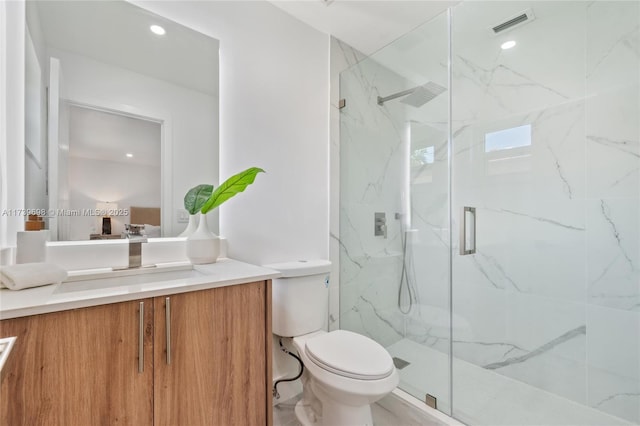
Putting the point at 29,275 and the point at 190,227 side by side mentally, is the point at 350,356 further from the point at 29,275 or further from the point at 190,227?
the point at 29,275

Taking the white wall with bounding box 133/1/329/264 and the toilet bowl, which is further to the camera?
the white wall with bounding box 133/1/329/264

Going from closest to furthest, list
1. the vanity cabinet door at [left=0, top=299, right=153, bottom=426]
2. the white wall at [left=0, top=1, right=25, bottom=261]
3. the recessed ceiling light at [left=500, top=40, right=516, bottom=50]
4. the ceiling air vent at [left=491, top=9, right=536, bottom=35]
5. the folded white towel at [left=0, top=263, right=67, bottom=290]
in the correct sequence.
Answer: the vanity cabinet door at [left=0, top=299, right=153, bottom=426], the folded white towel at [left=0, top=263, right=67, bottom=290], the white wall at [left=0, top=1, right=25, bottom=261], the ceiling air vent at [left=491, top=9, right=536, bottom=35], the recessed ceiling light at [left=500, top=40, right=516, bottom=50]

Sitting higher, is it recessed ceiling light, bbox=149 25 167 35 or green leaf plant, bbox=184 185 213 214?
recessed ceiling light, bbox=149 25 167 35

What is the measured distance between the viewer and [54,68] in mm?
1133

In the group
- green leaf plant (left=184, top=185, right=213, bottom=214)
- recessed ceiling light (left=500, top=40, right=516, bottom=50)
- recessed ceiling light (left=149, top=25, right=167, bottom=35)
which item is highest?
recessed ceiling light (left=500, top=40, right=516, bottom=50)

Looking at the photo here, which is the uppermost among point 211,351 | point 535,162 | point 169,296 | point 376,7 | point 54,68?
point 376,7

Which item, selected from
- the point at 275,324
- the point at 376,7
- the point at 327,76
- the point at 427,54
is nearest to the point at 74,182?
the point at 275,324

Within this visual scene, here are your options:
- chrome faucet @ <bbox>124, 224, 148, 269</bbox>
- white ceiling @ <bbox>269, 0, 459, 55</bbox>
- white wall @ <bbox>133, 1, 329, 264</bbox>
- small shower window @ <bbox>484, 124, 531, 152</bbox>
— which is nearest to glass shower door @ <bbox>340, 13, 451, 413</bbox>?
white ceiling @ <bbox>269, 0, 459, 55</bbox>

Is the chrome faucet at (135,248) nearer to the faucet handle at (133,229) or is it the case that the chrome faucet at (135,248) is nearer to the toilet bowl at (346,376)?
the faucet handle at (133,229)

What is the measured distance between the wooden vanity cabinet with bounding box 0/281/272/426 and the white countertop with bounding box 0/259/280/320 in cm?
2

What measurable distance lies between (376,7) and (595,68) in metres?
1.23

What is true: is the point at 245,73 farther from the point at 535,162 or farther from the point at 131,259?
the point at 535,162

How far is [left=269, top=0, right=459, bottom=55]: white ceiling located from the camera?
5.61 feet

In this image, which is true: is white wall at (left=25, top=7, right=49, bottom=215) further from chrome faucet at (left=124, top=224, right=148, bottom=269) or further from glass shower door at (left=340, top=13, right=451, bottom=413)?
glass shower door at (left=340, top=13, right=451, bottom=413)
